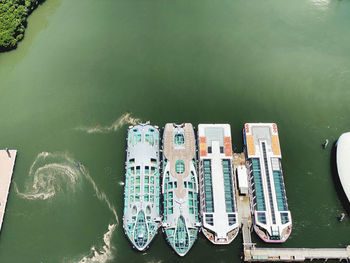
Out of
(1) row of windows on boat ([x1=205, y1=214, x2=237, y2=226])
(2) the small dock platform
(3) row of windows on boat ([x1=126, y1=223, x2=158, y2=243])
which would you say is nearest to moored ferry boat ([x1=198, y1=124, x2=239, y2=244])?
(1) row of windows on boat ([x1=205, y1=214, x2=237, y2=226])

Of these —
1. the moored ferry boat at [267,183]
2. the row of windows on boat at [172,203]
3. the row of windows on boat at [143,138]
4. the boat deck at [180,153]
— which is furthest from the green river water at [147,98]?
the boat deck at [180,153]

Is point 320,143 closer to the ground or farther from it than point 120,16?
closer to the ground

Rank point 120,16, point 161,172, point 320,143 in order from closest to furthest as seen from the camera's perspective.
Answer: point 161,172
point 320,143
point 120,16

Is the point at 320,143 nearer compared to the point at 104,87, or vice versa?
the point at 320,143

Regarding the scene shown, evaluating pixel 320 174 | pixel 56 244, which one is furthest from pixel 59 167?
pixel 320 174

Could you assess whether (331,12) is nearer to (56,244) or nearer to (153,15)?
(153,15)

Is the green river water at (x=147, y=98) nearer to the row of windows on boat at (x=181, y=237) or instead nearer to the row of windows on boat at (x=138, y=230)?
the row of windows on boat at (x=181, y=237)

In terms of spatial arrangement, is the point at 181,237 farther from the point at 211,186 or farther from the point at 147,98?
the point at 147,98
